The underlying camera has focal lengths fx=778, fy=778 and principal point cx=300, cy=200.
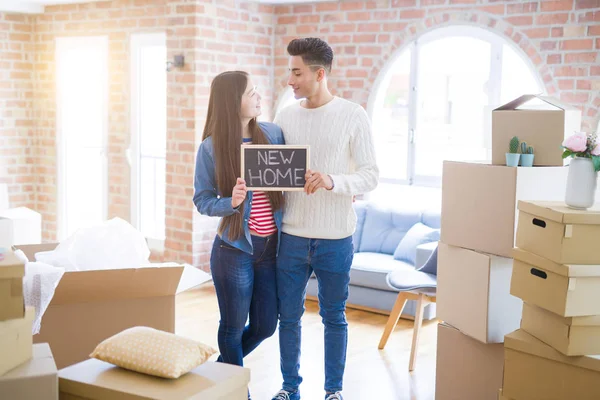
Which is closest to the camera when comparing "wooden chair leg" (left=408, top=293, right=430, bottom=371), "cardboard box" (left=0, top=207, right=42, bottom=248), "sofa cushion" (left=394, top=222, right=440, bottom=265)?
"wooden chair leg" (left=408, top=293, right=430, bottom=371)

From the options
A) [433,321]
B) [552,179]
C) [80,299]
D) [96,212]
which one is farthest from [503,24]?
[96,212]

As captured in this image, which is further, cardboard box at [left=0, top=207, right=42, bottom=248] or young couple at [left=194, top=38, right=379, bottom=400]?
cardboard box at [left=0, top=207, right=42, bottom=248]

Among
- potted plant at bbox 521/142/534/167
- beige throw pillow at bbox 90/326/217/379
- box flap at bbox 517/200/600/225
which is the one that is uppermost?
potted plant at bbox 521/142/534/167

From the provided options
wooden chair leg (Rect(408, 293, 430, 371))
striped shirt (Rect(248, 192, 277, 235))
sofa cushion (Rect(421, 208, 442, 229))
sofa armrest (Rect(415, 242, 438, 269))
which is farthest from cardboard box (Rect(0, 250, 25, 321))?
sofa cushion (Rect(421, 208, 442, 229))

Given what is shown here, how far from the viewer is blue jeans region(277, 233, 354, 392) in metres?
3.15

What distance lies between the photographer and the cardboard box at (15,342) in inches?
87.1

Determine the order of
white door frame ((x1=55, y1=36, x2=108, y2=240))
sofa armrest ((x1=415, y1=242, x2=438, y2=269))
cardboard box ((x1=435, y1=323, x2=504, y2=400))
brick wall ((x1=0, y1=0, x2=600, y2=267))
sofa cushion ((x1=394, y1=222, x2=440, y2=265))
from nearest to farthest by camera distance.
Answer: cardboard box ((x1=435, y1=323, x2=504, y2=400)) → sofa armrest ((x1=415, y1=242, x2=438, y2=269)) → brick wall ((x1=0, y1=0, x2=600, y2=267)) → sofa cushion ((x1=394, y1=222, x2=440, y2=265)) → white door frame ((x1=55, y1=36, x2=108, y2=240))

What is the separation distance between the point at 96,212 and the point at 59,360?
4587mm

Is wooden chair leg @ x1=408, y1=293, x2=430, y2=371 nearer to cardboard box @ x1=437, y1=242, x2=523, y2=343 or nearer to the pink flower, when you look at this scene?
cardboard box @ x1=437, y1=242, x2=523, y2=343

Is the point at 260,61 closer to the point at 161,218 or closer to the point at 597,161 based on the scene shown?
the point at 161,218

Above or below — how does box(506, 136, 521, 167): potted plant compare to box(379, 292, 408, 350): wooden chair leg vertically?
above

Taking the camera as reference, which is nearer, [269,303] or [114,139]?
[269,303]

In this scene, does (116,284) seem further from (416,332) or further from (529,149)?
(416,332)

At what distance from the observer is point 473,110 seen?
5.93 metres
